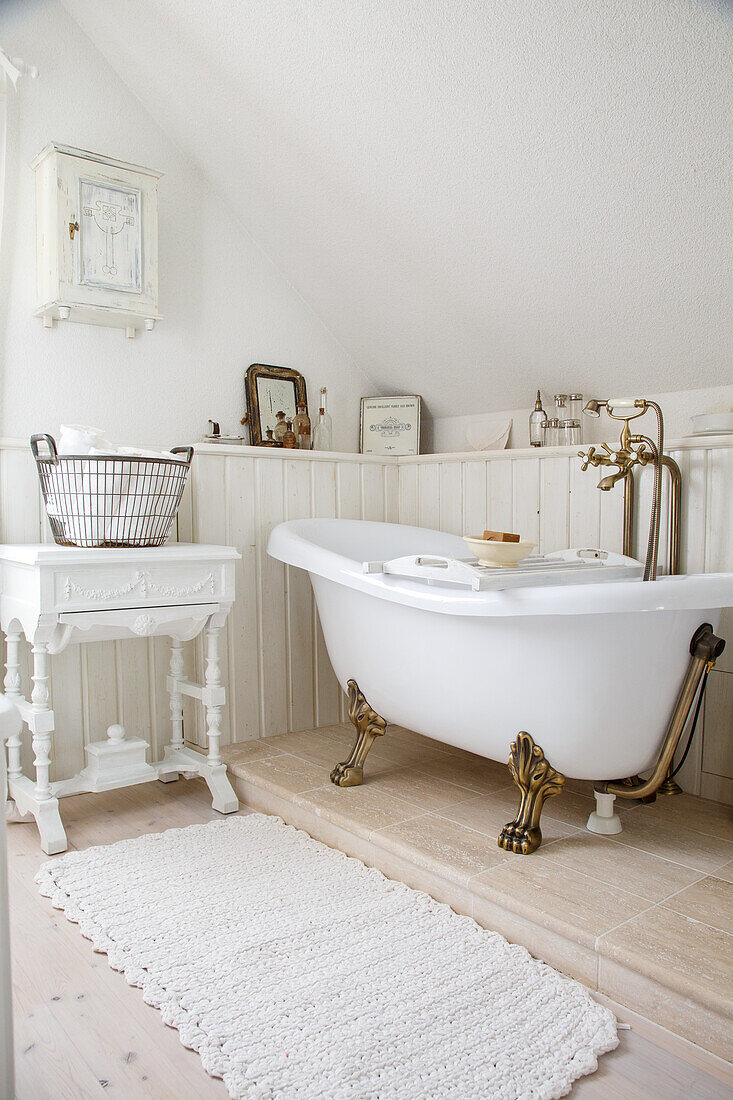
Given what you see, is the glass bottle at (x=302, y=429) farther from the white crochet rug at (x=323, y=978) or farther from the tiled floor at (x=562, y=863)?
the white crochet rug at (x=323, y=978)

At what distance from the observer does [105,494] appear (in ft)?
7.07

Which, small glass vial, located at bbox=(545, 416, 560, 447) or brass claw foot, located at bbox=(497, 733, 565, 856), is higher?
small glass vial, located at bbox=(545, 416, 560, 447)

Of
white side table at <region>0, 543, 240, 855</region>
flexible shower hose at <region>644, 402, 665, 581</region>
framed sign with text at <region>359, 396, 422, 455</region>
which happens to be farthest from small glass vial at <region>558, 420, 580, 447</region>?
white side table at <region>0, 543, 240, 855</region>

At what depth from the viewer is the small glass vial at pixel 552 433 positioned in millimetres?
2738

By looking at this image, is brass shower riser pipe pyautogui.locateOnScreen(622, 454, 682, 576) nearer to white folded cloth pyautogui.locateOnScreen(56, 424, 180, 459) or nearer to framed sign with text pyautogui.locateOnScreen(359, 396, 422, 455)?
framed sign with text pyautogui.locateOnScreen(359, 396, 422, 455)

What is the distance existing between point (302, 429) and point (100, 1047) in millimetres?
2147

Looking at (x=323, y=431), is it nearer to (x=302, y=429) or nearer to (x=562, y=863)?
(x=302, y=429)

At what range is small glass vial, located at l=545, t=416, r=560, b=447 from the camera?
2.74m

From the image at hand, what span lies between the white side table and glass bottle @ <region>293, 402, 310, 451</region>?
33.3 inches

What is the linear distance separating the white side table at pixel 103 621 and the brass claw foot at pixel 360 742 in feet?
1.12

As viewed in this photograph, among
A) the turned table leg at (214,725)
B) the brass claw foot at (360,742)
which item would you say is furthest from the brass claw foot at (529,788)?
the turned table leg at (214,725)

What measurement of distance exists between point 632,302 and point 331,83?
3.45ft

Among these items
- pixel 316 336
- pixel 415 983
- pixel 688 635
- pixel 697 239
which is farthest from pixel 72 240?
pixel 415 983

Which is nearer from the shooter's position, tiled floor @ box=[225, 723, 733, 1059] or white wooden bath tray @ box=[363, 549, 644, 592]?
tiled floor @ box=[225, 723, 733, 1059]
